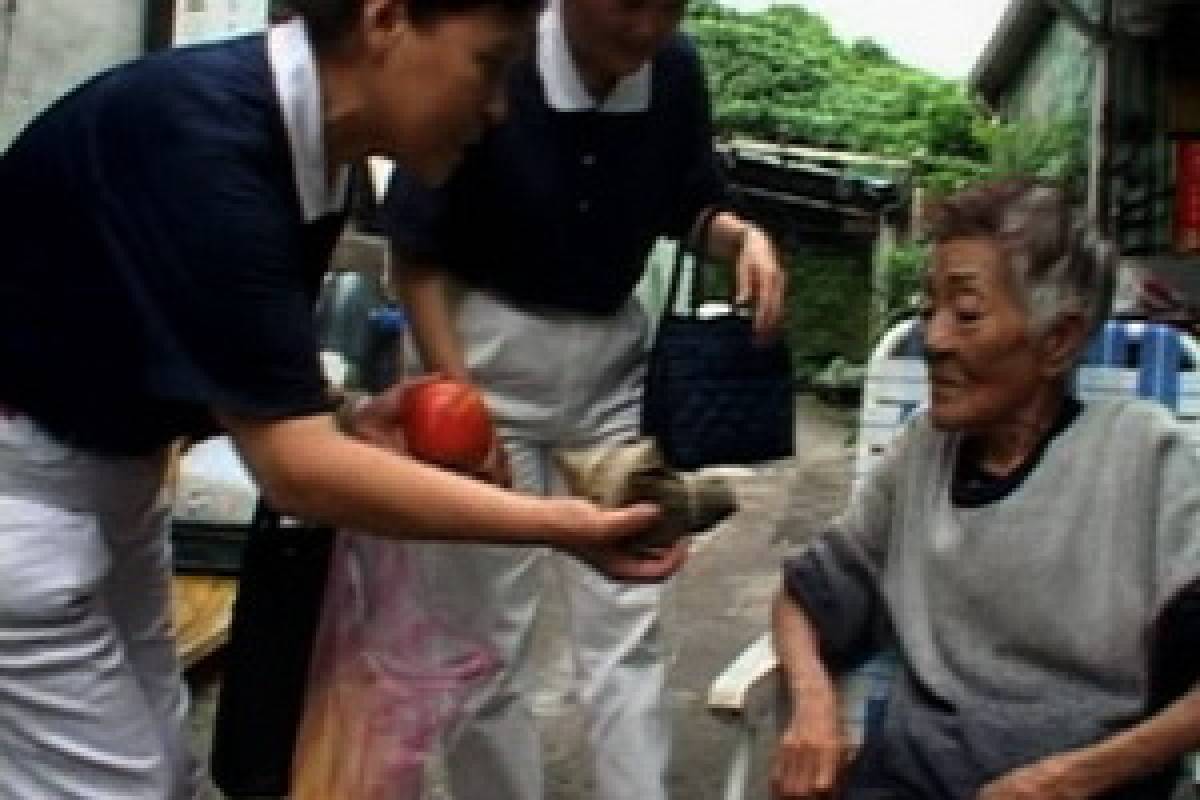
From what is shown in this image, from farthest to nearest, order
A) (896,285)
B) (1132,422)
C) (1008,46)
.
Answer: (1008,46), (896,285), (1132,422)

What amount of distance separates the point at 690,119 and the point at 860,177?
12.7 meters

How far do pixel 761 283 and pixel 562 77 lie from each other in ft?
1.41

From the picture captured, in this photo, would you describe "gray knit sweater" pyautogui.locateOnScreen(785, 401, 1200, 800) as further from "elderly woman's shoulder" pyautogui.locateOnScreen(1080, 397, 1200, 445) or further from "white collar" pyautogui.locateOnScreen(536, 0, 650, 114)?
"white collar" pyautogui.locateOnScreen(536, 0, 650, 114)

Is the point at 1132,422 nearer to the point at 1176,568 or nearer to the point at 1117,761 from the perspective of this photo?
the point at 1176,568

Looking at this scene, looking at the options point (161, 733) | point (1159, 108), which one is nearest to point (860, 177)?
point (1159, 108)

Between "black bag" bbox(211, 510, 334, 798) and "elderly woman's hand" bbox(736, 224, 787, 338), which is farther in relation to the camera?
"elderly woman's hand" bbox(736, 224, 787, 338)

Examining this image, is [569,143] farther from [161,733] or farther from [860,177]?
[860,177]

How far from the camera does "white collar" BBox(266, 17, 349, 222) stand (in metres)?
1.60

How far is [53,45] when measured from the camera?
14.3 feet

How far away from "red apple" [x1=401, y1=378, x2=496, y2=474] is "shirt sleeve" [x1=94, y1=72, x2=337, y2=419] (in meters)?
0.32

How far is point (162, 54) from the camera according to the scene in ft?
5.49

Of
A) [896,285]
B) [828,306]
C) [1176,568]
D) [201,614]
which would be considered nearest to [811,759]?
[1176,568]

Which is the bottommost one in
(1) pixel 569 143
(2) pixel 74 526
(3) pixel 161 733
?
(3) pixel 161 733

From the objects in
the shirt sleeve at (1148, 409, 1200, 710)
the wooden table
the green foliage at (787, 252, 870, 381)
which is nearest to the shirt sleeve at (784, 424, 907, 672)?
the shirt sleeve at (1148, 409, 1200, 710)
